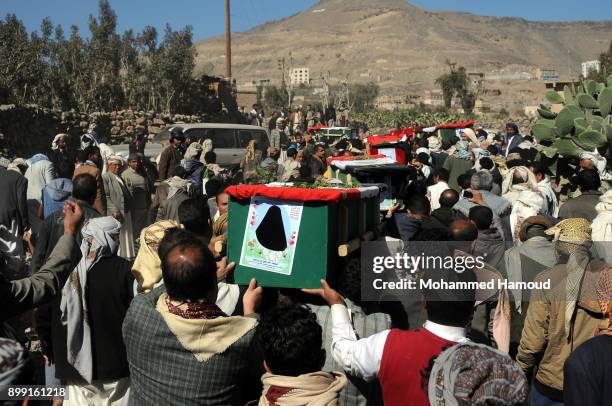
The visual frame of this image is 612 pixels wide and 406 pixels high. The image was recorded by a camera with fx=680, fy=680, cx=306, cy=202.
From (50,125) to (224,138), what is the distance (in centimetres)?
567

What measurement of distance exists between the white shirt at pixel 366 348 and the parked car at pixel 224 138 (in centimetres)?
1395

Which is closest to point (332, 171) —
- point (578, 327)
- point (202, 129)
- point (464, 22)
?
point (578, 327)

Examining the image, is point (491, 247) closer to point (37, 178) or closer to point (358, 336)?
point (358, 336)

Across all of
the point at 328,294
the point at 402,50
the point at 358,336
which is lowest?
the point at 358,336

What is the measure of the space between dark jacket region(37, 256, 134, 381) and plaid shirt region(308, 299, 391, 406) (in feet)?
3.70

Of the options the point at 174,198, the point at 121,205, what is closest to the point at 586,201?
the point at 174,198

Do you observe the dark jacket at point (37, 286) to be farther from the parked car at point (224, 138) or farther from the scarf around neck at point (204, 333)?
the parked car at point (224, 138)

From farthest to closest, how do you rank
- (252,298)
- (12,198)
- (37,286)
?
1. (12,198)
2. (252,298)
3. (37,286)

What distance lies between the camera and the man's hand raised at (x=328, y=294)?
3504 millimetres

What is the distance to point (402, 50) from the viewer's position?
14150cm

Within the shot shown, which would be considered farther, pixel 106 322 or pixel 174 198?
pixel 174 198

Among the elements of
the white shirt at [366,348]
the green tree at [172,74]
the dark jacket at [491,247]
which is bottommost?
the dark jacket at [491,247]

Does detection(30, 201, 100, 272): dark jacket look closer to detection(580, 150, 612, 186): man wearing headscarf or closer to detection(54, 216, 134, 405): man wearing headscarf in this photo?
detection(54, 216, 134, 405): man wearing headscarf

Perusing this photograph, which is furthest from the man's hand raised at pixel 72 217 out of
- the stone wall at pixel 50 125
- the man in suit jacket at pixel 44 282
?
the stone wall at pixel 50 125
